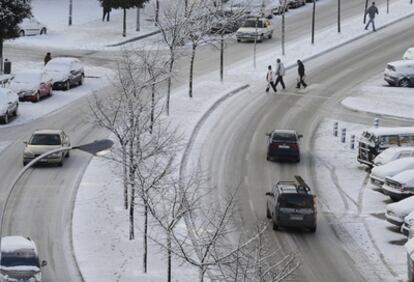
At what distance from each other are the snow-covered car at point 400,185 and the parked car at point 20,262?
15.3 meters

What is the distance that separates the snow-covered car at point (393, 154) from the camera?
4744 cm

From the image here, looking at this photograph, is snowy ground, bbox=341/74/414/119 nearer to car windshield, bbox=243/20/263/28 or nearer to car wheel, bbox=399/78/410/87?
car wheel, bbox=399/78/410/87

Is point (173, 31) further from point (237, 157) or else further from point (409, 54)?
point (409, 54)

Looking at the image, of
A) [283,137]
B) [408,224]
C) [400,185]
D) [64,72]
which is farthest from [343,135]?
[64,72]

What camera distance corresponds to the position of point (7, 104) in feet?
181

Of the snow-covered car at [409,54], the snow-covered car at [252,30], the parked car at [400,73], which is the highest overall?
the snow-covered car at [252,30]

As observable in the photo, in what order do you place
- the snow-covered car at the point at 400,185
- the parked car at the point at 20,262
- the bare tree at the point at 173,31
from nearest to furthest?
the parked car at the point at 20,262, the snow-covered car at the point at 400,185, the bare tree at the point at 173,31

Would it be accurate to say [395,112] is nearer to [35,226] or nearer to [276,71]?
[276,71]

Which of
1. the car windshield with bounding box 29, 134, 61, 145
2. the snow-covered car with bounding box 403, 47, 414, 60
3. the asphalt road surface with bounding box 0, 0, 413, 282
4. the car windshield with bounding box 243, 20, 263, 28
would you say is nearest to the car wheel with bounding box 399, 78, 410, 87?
the asphalt road surface with bounding box 0, 0, 413, 282

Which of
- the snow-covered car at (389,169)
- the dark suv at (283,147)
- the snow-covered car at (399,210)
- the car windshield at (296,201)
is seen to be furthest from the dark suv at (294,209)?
the dark suv at (283,147)

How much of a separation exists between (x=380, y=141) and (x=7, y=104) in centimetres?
1800

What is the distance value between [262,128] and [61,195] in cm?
1454

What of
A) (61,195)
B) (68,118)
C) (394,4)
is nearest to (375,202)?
(61,195)

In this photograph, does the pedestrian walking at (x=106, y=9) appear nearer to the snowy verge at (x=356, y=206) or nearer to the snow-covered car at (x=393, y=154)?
the snowy verge at (x=356, y=206)
